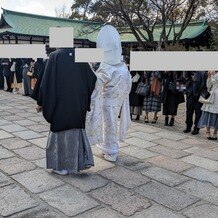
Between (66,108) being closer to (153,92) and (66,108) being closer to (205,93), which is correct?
(205,93)

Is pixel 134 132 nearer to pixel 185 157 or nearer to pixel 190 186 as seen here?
pixel 185 157

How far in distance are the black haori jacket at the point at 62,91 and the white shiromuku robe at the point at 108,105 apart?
43cm

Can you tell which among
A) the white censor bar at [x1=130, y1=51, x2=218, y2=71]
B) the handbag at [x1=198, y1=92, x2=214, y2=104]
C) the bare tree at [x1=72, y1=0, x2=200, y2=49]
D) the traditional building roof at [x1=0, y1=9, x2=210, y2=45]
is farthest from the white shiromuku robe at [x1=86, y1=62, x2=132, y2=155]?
the traditional building roof at [x1=0, y1=9, x2=210, y2=45]

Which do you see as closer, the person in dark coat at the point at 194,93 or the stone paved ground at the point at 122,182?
the stone paved ground at the point at 122,182

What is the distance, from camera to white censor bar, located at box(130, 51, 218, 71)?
3996 millimetres

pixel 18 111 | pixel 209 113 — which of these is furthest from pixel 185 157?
pixel 18 111

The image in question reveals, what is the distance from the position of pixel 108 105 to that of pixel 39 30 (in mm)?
20138

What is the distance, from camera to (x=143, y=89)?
24.2 feet

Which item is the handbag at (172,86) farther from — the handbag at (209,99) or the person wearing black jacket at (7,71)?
the person wearing black jacket at (7,71)

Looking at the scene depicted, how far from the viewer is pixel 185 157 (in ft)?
16.4

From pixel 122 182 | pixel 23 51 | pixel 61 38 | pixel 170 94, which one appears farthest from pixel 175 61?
pixel 170 94

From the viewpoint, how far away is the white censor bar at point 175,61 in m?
4.00

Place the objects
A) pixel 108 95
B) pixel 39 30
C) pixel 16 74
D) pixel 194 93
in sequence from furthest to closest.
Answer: pixel 39 30 → pixel 16 74 → pixel 194 93 → pixel 108 95

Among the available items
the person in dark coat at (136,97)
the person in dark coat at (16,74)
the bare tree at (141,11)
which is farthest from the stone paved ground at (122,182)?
the bare tree at (141,11)
